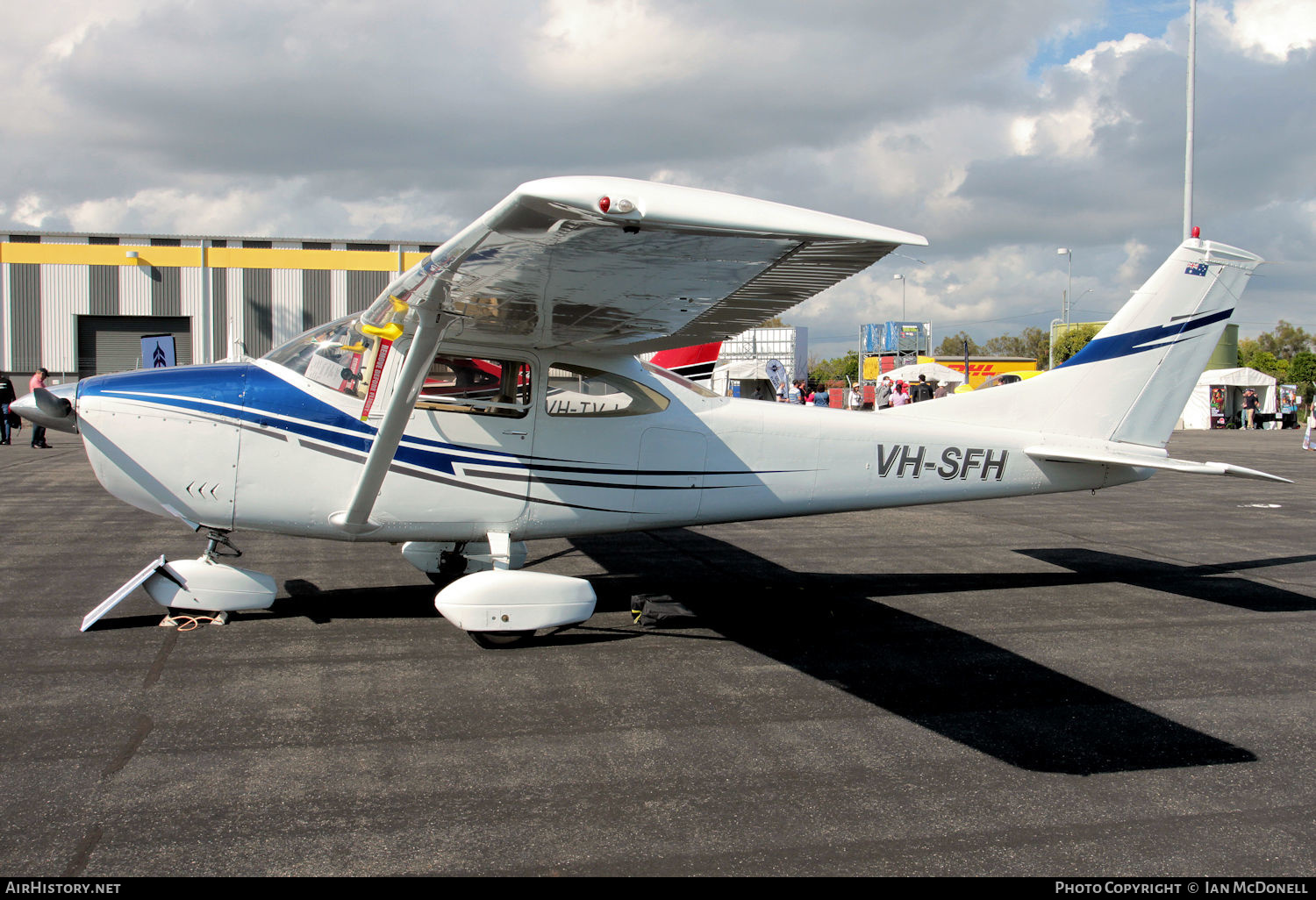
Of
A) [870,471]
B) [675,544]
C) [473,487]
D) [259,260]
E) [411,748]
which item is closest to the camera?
[411,748]

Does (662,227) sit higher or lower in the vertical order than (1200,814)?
higher

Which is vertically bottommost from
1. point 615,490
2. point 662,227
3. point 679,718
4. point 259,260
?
point 679,718

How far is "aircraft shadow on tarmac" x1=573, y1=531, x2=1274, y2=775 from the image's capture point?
159 inches

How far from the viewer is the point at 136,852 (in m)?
2.94

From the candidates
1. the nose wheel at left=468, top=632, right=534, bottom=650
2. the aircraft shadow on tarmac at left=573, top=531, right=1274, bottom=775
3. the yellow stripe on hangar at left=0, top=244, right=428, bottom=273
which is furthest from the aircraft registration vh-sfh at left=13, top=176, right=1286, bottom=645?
the yellow stripe on hangar at left=0, top=244, right=428, bottom=273

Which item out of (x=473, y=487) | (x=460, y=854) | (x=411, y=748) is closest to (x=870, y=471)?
(x=473, y=487)

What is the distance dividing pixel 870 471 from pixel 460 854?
446 cm

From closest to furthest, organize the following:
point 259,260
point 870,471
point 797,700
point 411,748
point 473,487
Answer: point 411,748 < point 797,700 < point 473,487 < point 870,471 < point 259,260

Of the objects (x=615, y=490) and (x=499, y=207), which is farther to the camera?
(x=615, y=490)

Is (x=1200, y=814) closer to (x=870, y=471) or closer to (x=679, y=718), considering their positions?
(x=679, y=718)

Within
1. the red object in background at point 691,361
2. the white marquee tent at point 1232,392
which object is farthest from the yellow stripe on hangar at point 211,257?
the white marquee tent at point 1232,392

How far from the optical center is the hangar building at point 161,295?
39.4m

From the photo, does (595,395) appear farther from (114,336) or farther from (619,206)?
(114,336)

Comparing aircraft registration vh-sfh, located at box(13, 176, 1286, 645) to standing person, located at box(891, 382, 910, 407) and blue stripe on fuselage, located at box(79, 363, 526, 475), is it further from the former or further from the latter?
standing person, located at box(891, 382, 910, 407)
